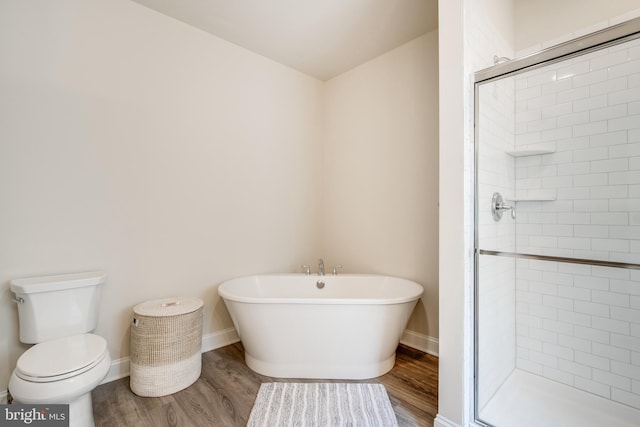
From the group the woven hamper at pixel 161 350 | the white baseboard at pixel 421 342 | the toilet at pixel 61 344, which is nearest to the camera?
the toilet at pixel 61 344

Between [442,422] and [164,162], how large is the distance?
2490mm

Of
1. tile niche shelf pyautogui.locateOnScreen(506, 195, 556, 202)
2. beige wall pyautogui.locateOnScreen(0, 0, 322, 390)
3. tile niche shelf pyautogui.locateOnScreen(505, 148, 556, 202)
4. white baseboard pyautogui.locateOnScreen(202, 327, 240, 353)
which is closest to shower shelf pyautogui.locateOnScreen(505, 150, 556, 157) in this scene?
tile niche shelf pyautogui.locateOnScreen(505, 148, 556, 202)

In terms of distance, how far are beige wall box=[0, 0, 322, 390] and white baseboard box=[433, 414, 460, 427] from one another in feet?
5.89

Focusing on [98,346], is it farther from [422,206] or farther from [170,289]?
[422,206]

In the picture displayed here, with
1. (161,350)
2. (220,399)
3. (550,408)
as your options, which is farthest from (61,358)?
(550,408)

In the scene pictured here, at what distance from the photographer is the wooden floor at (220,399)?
1646 millimetres

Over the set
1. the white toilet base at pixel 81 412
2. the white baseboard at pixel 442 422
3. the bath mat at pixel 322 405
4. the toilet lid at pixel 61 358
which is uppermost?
the toilet lid at pixel 61 358

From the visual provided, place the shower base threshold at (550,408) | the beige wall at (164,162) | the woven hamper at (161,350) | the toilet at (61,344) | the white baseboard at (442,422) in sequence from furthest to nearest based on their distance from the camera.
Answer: the woven hamper at (161,350), the beige wall at (164,162), the shower base threshold at (550,408), the white baseboard at (442,422), the toilet at (61,344)

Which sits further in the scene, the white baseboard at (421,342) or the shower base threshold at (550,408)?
the white baseboard at (421,342)

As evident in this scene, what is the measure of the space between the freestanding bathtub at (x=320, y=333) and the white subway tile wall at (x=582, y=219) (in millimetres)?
918

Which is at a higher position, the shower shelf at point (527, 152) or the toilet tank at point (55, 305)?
the shower shelf at point (527, 152)

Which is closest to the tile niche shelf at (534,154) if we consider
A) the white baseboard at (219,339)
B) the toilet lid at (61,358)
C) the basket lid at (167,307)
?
the basket lid at (167,307)

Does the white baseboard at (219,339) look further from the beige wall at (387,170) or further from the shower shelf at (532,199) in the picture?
the shower shelf at (532,199)

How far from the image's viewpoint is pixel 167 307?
2010 mm
